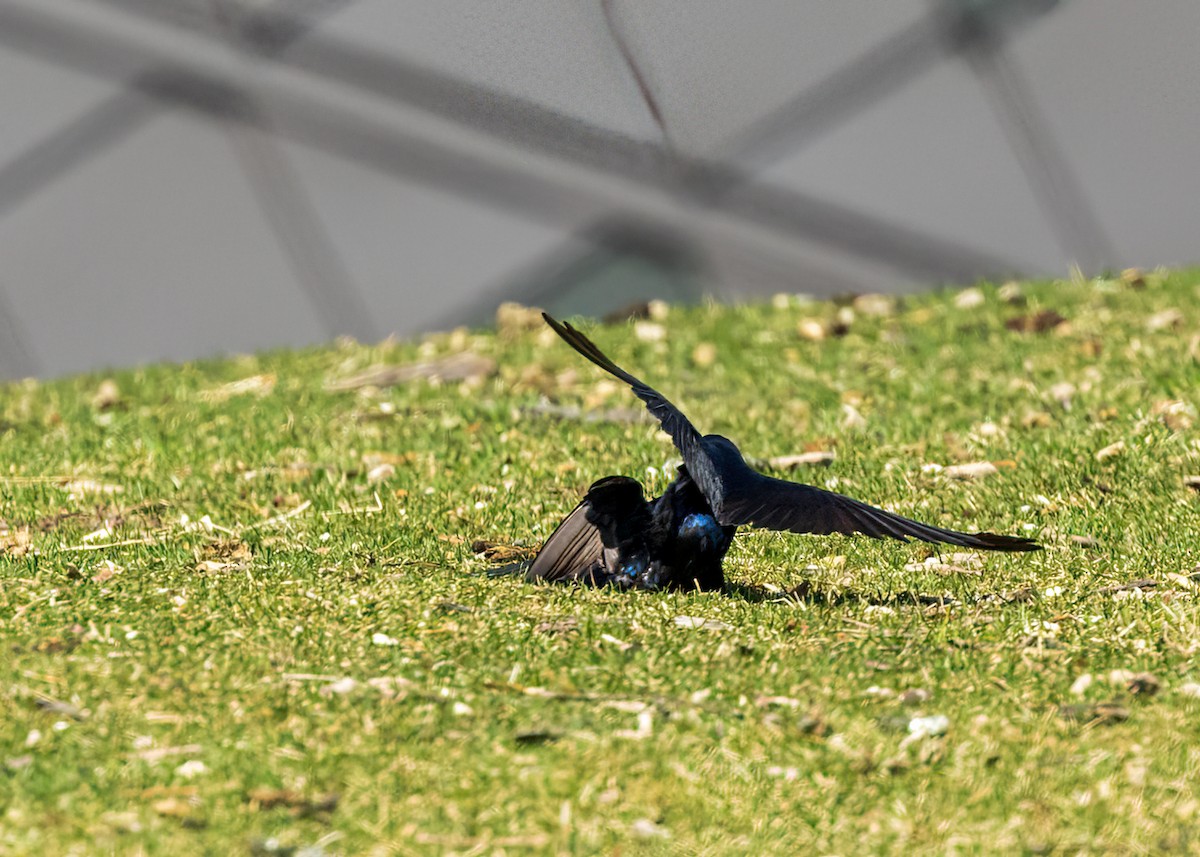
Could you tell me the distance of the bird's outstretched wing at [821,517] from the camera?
4.03 metres

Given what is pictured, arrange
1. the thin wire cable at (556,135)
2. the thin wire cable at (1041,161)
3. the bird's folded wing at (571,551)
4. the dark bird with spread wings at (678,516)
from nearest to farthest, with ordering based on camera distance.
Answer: the dark bird with spread wings at (678,516)
the bird's folded wing at (571,551)
the thin wire cable at (556,135)
the thin wire cable at (1041,161)

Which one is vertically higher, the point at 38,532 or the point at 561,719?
the point at 38,532

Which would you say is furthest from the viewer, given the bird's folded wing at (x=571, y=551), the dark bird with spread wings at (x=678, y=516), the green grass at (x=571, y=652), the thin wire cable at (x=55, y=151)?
the thin wire cable at (x=55, y=151)

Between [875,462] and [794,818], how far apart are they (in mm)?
3439

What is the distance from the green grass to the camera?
3.29 m

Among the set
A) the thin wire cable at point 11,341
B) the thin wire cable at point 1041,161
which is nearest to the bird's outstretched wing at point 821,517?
the thin wire cable at point 1041,161

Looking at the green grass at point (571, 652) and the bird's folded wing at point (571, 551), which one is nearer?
the green grass at point (571, 652)

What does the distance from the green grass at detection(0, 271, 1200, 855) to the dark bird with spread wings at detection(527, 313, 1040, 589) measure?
0.45 feet

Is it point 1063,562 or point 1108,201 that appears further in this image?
point 1108,201

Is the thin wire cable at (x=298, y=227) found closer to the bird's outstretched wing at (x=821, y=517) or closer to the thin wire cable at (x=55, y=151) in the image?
the thin wire cable at (x=55, y=151)

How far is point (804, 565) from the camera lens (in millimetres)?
5172

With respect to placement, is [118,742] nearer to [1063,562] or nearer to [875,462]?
[1063,562]

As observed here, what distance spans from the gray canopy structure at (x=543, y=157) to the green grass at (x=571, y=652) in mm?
2460

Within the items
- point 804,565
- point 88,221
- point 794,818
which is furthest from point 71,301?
point 794,818
